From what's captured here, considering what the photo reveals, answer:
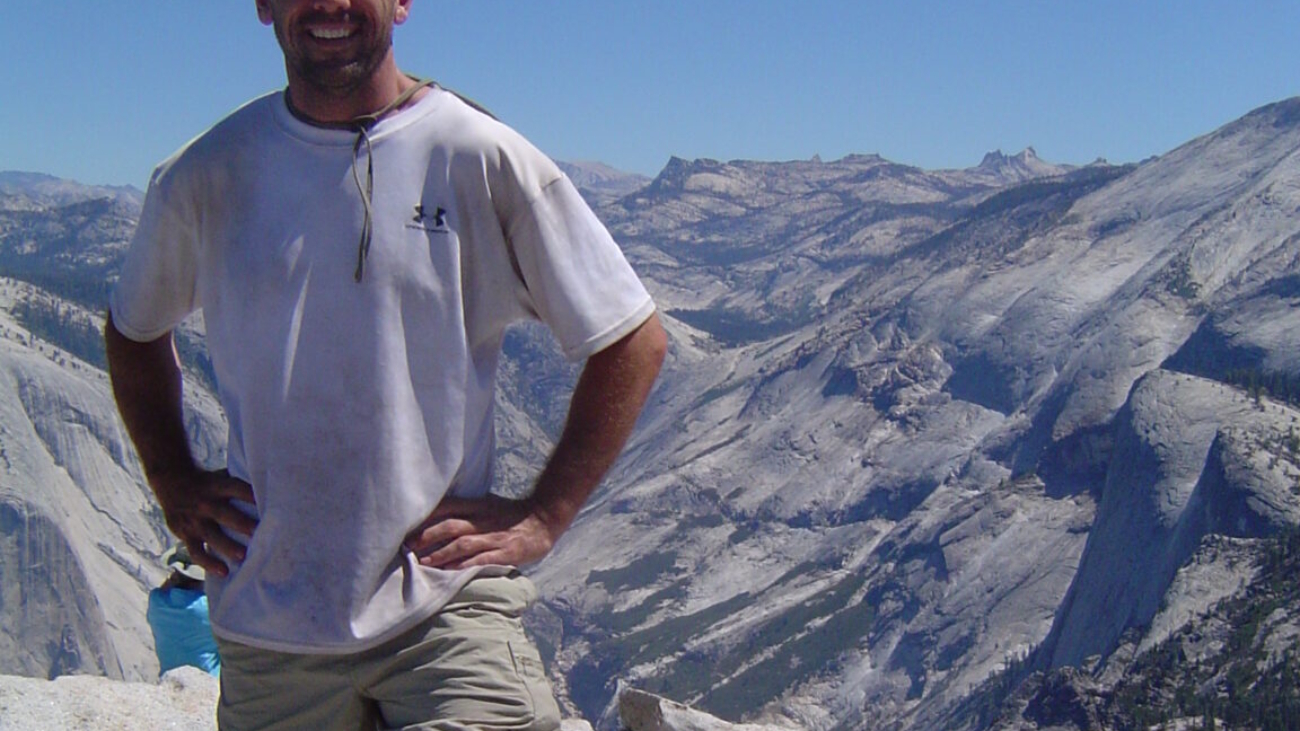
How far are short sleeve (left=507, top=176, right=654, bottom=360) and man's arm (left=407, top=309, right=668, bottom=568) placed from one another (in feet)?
0.42

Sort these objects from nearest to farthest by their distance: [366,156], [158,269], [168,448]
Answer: [366,156], [158,269], [168,448]

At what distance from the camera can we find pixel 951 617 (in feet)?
644

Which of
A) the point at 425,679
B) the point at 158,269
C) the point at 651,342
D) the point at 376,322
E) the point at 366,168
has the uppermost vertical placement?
the point at 366,168

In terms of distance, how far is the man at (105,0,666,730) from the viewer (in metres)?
5.45

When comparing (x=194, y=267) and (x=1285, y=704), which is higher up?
(x=194, y=267)

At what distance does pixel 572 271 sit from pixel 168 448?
2.21 meters

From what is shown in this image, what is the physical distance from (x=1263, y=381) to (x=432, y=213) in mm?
174896

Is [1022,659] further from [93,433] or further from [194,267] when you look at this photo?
[194,267]

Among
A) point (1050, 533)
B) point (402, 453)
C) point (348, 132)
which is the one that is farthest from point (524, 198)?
point (1050, 533)

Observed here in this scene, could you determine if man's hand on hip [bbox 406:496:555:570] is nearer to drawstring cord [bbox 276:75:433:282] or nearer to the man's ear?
drawstring cord [bbox 276:75:433:282]

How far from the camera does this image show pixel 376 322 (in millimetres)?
5414

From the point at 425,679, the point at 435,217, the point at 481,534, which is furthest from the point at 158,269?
the point at 425,679

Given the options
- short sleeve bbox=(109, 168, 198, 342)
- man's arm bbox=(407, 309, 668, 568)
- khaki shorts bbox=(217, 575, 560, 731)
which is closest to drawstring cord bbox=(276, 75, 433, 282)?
short sleeve bbox=(109, 168, 198, 342)

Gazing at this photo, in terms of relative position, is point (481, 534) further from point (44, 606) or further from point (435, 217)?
point (44, 606)
